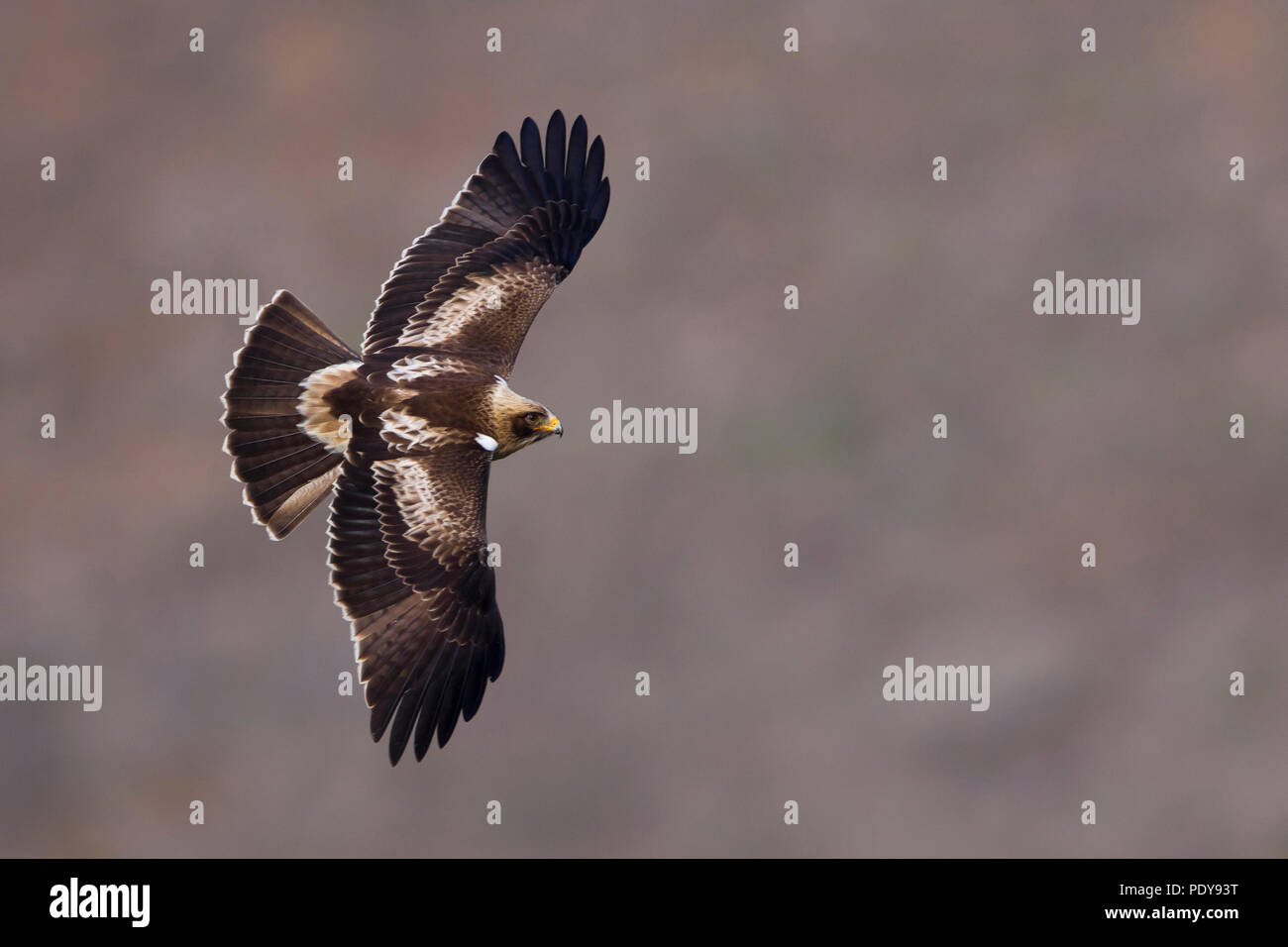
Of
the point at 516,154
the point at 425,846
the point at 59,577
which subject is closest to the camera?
the point at 516,154

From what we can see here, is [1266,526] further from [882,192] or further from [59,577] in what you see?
[59,577]

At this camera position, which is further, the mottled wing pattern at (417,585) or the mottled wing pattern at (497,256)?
the mottled wing pattern at (497,256)

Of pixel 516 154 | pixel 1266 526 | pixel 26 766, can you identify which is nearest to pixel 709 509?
pixel 1266 526

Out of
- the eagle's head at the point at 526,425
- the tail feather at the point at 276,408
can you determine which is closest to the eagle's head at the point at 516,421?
the eagle's head at the point at 526,425

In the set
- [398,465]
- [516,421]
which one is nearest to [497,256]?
[516,421]

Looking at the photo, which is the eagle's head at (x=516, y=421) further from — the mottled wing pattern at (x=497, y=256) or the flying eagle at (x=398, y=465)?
the mottled wing pattern at (x=497, y=256)

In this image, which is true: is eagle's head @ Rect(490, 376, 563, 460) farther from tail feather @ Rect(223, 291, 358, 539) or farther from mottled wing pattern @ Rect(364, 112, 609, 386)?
tail feather @ Rect(223, 291, 358, 539)

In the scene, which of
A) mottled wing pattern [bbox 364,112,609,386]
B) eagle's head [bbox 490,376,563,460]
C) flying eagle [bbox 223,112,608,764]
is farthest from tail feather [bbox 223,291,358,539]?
eagle's head [bbox 490,376,563,460]
